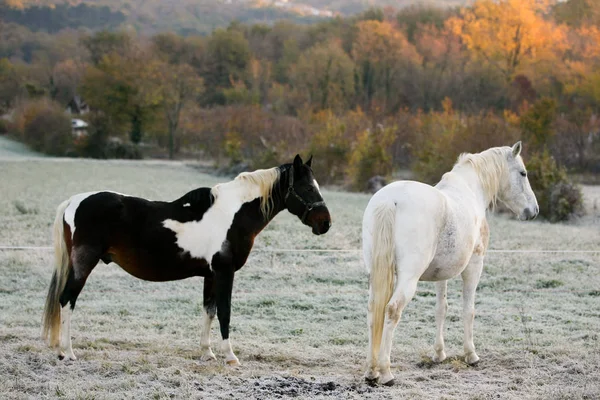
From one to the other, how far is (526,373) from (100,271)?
6514 millimetres

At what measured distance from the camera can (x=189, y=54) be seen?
80.8m

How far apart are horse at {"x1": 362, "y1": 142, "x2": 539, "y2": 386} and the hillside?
116129 millimetres

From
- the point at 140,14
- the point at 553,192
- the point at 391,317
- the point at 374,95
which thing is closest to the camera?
the point at 391,317

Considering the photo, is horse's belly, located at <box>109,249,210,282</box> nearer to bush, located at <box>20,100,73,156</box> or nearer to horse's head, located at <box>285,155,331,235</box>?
horse's head, located at <box>285,155,331,235</box>

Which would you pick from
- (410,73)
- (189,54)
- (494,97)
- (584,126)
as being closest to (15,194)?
(584,126)

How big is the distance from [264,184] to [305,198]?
14.5 inches

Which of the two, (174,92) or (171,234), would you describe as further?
(174,92)

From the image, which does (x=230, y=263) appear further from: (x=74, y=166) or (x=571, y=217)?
(x=74, y=166)

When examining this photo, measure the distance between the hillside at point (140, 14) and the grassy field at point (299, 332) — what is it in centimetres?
11230

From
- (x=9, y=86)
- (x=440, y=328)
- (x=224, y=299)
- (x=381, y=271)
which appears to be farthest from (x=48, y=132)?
(x=381, y=271)

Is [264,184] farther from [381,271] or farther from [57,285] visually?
[57,285]

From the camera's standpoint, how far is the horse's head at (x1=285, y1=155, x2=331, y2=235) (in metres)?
5.68

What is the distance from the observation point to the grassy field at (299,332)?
194 inches

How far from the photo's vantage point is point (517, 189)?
20.1ft
